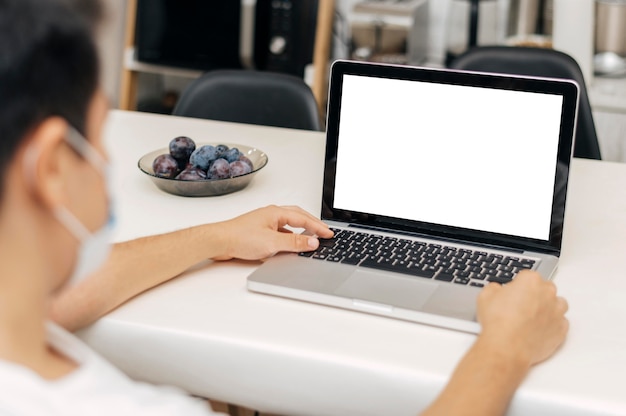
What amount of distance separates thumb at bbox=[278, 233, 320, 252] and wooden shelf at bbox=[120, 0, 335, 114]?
1607 mm

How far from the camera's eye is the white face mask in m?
0.64

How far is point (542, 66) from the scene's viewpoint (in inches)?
77.4

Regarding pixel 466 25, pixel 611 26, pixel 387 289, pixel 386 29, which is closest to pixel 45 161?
pixel 387 289

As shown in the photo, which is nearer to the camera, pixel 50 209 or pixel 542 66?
pixel 50 209

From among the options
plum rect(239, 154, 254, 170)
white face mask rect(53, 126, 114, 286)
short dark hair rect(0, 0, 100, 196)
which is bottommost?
plum rect(239, 154, 254, 170)

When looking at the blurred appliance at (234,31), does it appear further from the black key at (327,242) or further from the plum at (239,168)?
the black key at (327,242)

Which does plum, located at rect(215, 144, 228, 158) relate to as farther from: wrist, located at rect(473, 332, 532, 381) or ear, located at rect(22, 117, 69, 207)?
ear, located at rect(22, 117, 69, 207)

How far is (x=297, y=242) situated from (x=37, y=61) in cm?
64

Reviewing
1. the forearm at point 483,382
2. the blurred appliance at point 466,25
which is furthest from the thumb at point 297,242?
the blurred appliance at point 466,25

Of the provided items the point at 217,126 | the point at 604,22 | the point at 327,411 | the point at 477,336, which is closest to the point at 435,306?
the point at 477,336

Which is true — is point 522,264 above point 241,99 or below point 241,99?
below

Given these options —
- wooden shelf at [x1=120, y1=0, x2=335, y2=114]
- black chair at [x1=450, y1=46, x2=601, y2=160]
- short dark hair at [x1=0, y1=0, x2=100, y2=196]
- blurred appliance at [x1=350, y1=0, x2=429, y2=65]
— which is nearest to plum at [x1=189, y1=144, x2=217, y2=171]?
black chair at [x1=450, y1=46, x2=601, y2=160]

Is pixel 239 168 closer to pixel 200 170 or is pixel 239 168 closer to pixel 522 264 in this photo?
pixel 200 170

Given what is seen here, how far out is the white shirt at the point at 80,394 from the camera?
61 cm
